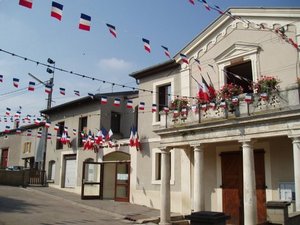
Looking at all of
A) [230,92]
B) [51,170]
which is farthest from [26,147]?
[230,92]

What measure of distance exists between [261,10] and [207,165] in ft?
22.4

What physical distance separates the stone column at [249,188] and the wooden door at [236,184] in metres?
1.93

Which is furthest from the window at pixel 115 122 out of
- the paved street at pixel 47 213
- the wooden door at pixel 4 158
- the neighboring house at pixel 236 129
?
→ the wooden door at pixel 4 158

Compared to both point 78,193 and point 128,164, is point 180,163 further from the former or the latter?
point 78,193

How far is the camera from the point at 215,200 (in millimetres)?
14453

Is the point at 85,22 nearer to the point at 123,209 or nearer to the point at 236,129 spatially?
the point at 236,129

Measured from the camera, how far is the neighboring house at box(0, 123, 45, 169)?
2862cm

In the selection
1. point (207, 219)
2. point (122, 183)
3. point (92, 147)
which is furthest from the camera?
point (92, 147)

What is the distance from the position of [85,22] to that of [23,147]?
25342mm

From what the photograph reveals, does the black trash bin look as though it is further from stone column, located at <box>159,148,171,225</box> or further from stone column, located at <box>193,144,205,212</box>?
stone column, located at <box>159,148,171,225</box>

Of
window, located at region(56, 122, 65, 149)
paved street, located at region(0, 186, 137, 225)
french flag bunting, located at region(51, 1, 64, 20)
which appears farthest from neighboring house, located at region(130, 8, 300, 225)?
window, located at region(56, 122, 65, 149)

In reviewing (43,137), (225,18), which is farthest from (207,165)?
(43,137)

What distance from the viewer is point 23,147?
3131cm

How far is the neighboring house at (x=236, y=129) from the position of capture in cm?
1123
